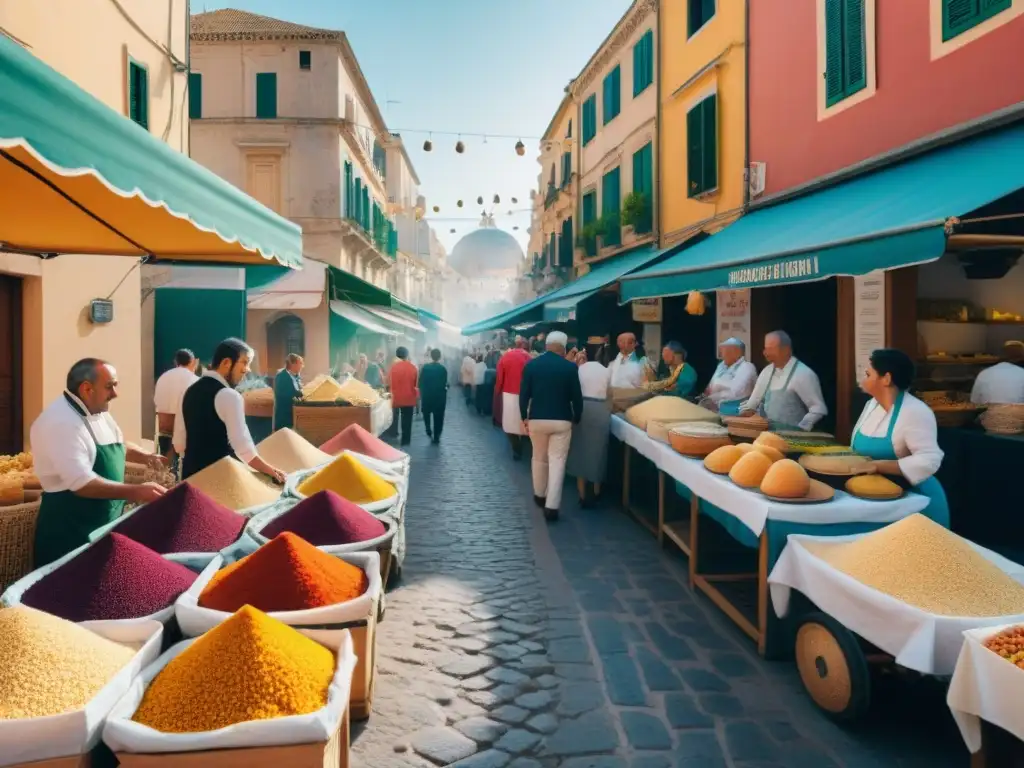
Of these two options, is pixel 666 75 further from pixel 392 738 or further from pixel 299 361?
pixel 392 738

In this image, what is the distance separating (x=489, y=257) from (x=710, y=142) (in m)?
52.3

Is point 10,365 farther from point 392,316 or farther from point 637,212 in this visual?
point 392,316

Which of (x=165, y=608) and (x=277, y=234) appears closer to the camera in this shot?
(x=165, y=608)

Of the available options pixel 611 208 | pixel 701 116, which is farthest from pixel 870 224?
pixel 611 208

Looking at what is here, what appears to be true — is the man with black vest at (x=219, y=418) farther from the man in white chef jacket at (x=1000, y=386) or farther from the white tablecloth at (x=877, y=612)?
the man in white chef jacket at (x=1000, y=386)

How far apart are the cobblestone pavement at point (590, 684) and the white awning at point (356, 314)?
878 cm

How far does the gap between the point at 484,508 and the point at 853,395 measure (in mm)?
4607

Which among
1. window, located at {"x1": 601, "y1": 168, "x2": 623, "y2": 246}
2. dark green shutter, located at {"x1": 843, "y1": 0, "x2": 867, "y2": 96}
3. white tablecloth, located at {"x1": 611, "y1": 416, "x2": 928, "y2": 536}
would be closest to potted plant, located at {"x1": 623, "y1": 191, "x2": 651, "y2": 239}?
window, located at {"x1": 601, "y1": 168, "x2": 623, "y2": 246}

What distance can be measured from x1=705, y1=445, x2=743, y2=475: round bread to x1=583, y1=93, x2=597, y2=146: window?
1810 centimetres

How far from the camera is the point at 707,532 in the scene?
18.3 feet

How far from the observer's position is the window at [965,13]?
6305mm

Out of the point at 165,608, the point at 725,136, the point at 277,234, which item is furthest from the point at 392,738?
the point at 725,136

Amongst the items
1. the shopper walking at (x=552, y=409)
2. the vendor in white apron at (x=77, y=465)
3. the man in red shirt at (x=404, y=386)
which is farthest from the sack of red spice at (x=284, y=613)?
the man in red shirt at (x=404, y=386)

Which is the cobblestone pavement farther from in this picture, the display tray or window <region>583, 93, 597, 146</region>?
window <region>583, 93, 597, 146</region>
